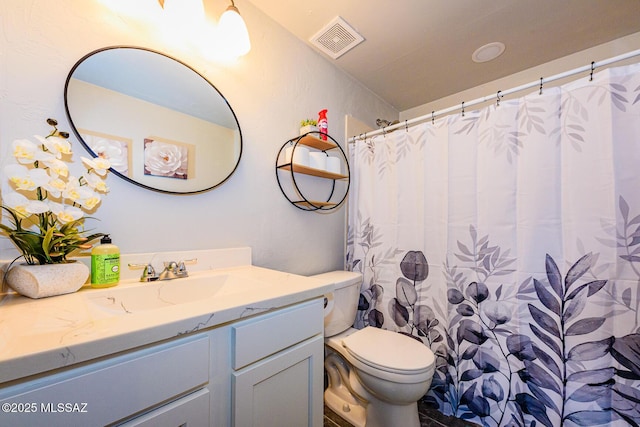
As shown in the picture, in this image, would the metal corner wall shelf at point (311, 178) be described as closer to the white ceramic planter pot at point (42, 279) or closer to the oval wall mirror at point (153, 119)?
the oval wall mirror at point (153, 119)

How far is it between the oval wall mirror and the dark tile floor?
1352 mm

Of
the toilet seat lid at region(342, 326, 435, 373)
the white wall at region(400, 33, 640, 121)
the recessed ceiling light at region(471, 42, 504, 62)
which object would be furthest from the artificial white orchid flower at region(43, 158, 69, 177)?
the recessed ceiling light at region(471, 42, 504, 62)

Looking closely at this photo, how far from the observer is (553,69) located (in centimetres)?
172

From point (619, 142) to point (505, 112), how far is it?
415mm

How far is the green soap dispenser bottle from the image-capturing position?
0.76 m

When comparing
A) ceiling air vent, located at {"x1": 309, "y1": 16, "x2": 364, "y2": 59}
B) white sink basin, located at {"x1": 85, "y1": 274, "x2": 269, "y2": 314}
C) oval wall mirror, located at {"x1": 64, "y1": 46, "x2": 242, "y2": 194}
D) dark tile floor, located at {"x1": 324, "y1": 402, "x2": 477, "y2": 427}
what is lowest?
dark tile floor, located at {"x1": 324, "y1": 402, "x2": 477, "y2": 427}

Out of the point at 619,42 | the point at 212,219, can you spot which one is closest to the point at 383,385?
the point at 212,219

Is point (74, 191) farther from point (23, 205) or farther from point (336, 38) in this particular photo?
point (336, 38)

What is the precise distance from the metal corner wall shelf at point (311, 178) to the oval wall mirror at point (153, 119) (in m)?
0.29

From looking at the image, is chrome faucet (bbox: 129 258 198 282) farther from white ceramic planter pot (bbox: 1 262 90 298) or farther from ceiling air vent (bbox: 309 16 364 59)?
ceiling air vent (bbox: 309 16 364 59)

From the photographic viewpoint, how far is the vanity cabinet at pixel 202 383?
0.40 meters

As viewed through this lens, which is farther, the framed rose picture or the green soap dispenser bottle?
the framed rose picture

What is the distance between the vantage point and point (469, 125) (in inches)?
50.5

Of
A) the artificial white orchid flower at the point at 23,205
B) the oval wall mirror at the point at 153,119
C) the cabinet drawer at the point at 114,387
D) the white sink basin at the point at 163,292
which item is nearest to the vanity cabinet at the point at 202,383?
the cabinet drawer at the point at 114,387
